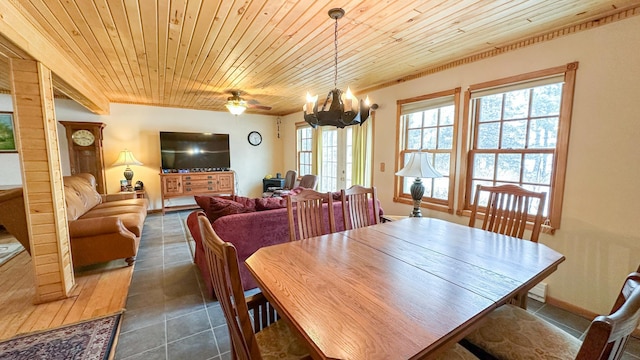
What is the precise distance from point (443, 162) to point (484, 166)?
19.9 inches

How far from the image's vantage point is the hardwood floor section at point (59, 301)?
6.74ft

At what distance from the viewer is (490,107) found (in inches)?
112

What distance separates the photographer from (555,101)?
7.80ft

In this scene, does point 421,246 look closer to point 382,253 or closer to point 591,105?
point 382,253

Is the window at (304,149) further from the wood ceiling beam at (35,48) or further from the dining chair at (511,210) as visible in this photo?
the dining chair at (511,210)

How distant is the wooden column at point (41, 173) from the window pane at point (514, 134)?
4196 mm

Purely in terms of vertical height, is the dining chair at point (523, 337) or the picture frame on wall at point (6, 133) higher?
the picture frame on wall at point (6, 133)

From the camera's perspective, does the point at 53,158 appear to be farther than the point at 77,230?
No

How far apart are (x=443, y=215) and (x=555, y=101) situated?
5.10ft

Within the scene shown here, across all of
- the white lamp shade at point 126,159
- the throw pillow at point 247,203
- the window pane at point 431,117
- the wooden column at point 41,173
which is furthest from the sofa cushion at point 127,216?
the window pane at point 431,117

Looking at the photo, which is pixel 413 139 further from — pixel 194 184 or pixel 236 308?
pixel 194 184

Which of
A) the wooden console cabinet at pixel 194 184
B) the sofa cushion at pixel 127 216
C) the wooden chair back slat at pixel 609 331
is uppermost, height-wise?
the wooden chair back slat at pixel 609 331

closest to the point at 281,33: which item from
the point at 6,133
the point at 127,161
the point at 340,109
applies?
the point at 340,109

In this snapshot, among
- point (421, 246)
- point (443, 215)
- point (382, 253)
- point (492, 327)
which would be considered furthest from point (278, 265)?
point (443, 215)
